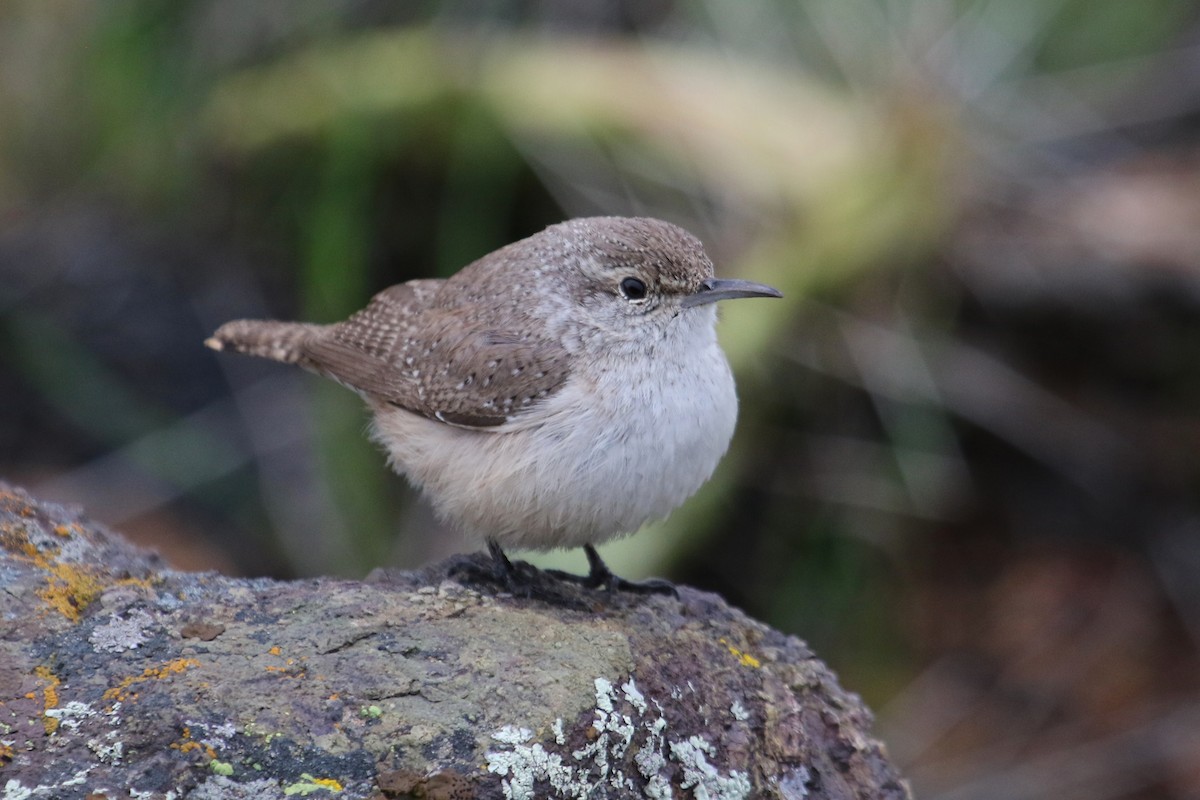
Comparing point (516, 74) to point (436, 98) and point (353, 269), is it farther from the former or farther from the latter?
point (353, 269)

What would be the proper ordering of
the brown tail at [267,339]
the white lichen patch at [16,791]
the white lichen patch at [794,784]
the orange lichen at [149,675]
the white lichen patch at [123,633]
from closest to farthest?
1. the white lichen patch at [16,791]
2. the orange lichen at [149,675]
3. the white lichen patch at [123,633]
4. the white lichen patch at [794,784]
5. the brown tail at [267,339]

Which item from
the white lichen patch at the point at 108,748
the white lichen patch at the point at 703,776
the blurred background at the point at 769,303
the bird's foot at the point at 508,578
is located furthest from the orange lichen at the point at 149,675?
the blurred background at the point at 769,303

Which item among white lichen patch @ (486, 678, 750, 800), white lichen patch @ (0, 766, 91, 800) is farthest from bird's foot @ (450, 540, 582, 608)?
white lichen patch @ (0, 766, 91, 800)

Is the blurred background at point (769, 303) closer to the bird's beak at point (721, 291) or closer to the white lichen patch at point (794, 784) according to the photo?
the bird's beak at point (721, 291)

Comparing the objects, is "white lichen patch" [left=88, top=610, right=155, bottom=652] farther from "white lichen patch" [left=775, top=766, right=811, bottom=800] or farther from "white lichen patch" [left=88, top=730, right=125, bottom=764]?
"white lichen patch" [left=775, top=766, right=811, bottom=800]

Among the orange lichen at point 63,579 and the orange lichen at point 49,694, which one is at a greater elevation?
the orange lichen at point 63,579

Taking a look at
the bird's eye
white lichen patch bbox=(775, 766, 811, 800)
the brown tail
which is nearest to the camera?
white lichen patch bbox=(775, 766, 811, 800)

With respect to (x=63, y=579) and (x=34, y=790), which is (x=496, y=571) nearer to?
(x=63, y=579)
